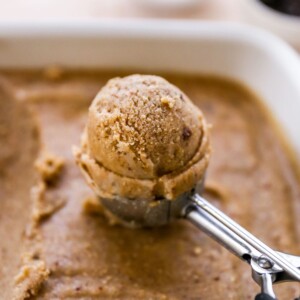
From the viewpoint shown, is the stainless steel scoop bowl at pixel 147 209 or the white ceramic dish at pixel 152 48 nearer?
the stainless steel scoop bowl at pixel 147 209

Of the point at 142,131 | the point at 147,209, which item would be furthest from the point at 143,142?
the point at 147,209

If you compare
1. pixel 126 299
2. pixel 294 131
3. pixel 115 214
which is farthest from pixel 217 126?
pixel 126 299

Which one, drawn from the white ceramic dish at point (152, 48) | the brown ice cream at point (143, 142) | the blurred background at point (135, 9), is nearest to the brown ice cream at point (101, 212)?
the white ceramic dish at point (152, 48)

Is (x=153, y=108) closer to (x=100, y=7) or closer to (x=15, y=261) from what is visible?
(x=15, y=261)

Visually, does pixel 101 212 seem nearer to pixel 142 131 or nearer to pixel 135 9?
pixel 142 131

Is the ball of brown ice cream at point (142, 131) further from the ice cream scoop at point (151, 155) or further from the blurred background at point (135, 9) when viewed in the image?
the blurred background at point (135, 9)

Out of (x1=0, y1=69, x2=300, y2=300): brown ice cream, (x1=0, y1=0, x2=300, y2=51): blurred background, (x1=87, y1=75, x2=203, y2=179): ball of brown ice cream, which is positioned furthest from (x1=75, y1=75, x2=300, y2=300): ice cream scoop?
(x1=0, y1=0, x2=300, y2=51): blurred background

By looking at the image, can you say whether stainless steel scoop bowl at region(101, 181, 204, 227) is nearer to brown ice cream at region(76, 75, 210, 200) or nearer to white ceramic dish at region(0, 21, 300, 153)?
brown ice cream at region(76, 75, 210, 200)
